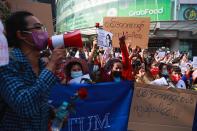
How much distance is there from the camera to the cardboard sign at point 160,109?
13.5ft

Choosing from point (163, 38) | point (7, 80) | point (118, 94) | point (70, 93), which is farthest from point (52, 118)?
point (163, 38)

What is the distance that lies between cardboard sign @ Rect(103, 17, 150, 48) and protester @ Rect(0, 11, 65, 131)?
4.31 metres

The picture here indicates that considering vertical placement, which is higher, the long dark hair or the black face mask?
the long dark hair

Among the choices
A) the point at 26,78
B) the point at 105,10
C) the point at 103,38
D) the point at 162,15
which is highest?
the point at 105,10

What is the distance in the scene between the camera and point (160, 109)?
418 cm

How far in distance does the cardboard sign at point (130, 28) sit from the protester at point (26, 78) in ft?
14.1

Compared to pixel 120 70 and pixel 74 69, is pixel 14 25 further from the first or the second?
pixel 120 70

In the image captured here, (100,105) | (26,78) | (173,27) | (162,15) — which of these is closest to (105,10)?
(162,15)

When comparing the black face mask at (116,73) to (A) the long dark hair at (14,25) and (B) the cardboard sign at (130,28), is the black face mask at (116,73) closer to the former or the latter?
(B) the cardboard sign at (130,28)

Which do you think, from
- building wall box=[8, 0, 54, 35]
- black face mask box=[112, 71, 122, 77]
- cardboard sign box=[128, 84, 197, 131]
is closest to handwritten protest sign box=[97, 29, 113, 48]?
building wall box=[8, 0, 54, 35]

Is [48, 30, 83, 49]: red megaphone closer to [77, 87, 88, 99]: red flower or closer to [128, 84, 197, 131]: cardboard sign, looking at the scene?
[77, 87, 88, 99]: red flower

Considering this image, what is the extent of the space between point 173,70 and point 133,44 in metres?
0.81

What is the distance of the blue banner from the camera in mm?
3670

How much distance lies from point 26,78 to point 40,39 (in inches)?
8.1
